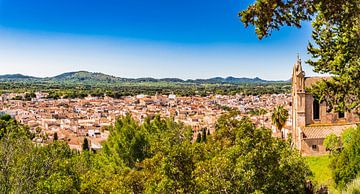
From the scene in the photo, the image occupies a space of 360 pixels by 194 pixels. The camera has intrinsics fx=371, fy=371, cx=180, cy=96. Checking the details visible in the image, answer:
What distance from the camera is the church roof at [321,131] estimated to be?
31.7 m

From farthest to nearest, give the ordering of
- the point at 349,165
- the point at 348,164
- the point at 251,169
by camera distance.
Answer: the point at 348,164, the point at 349,165, the point at 251,169

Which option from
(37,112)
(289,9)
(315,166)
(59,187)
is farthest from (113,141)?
(37,112)

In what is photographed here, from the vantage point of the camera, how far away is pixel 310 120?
1304 inches

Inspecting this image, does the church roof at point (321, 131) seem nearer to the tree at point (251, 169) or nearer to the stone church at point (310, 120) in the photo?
the stone church at point (310, 120)

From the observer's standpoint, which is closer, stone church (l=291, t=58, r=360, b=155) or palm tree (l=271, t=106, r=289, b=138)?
A: stone church (l=291, t=58, r=360, b=155)

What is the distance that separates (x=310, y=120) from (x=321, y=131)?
4.68 feet

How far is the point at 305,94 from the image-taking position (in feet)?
107

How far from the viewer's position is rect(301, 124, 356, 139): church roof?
1248 inches

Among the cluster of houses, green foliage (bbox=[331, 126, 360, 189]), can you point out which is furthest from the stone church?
the cluster of houses

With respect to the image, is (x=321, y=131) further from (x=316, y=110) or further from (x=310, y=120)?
(x=316, y=110)

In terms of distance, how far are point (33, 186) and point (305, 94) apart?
26.1 meters

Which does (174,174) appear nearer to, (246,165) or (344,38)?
(246,165)

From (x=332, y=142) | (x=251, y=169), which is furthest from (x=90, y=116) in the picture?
(x=251, y=169)

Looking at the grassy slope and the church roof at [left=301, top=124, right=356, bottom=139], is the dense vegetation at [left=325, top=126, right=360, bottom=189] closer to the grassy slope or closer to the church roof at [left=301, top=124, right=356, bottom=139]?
the grassy slope
